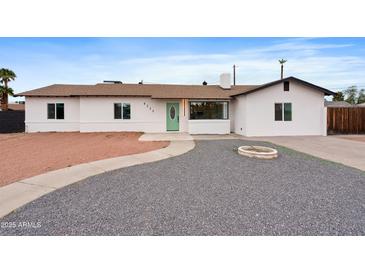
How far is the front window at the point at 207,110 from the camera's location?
15.5 m

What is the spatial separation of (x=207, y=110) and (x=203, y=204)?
40.6 feet

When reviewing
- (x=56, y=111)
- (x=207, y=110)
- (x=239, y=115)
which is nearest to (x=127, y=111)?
(x=56, y=111)

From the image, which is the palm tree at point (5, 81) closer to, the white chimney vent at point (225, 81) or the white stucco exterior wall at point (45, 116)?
the white stucco exterior wall at point (45, 116)

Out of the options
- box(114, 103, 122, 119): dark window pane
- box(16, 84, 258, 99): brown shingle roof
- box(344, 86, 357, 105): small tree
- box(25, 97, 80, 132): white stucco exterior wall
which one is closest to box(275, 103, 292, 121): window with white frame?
box(16, 84, 258, 99): brown shingle roof

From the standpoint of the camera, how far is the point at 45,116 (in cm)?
1608

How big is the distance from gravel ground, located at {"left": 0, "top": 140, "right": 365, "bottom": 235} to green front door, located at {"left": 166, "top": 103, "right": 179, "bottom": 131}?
10356 millimetres

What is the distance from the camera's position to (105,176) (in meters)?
5.39

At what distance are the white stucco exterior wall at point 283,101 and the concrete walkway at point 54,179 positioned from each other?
829 centimetres

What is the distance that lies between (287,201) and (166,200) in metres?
2.28

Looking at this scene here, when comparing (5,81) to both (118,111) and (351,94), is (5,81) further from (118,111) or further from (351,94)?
(351,94)

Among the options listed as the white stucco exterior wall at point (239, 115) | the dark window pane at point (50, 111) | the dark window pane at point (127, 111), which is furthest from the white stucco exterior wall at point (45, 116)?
the white stucco exterior wall at point (239, 115)

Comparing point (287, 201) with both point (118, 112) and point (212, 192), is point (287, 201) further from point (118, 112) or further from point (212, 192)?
point (118, 112)

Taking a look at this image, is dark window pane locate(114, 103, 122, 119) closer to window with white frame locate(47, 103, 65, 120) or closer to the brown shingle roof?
the brown shingle roof

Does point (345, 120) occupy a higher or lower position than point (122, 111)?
lower
